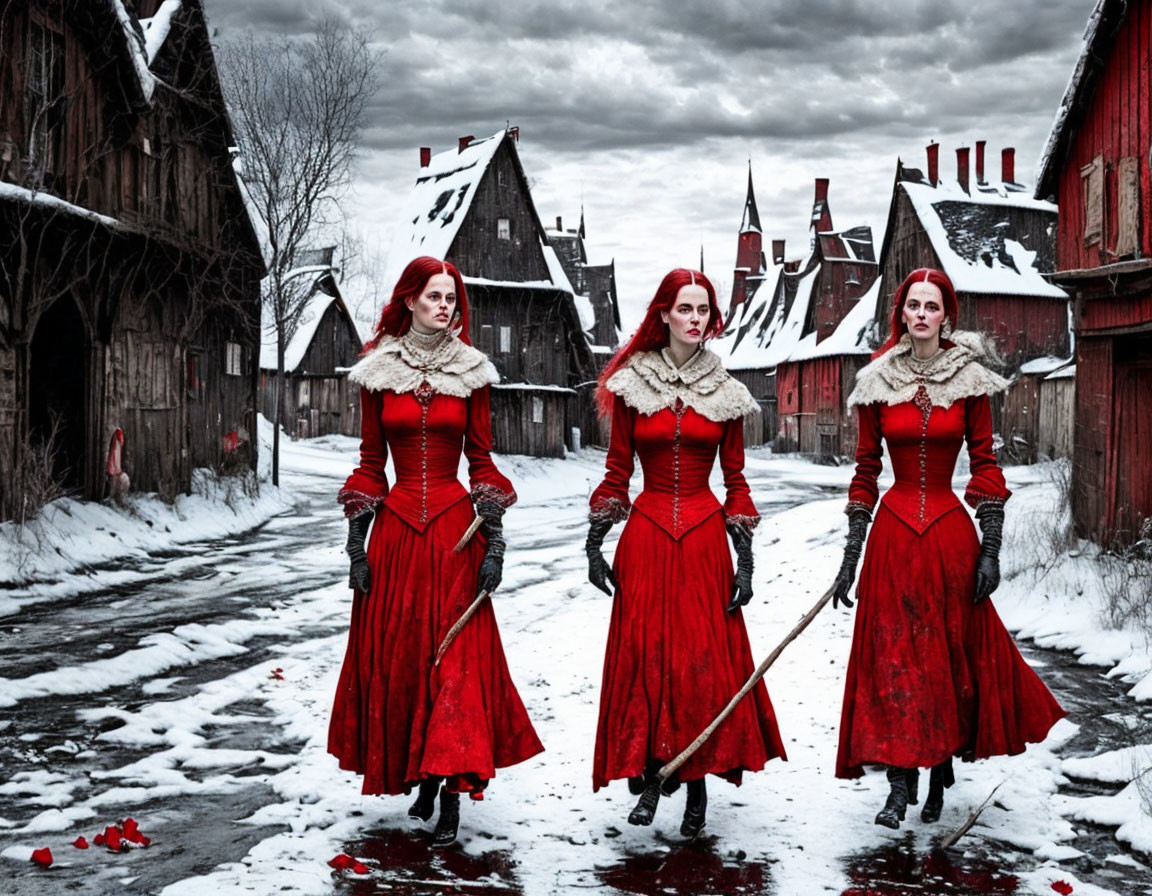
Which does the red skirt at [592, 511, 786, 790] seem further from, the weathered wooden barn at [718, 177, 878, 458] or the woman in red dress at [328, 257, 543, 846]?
the weathered wooden barn at [718, 177, 878, 458]

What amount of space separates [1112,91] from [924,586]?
32.0ft

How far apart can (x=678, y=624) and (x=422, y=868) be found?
4.48 feet

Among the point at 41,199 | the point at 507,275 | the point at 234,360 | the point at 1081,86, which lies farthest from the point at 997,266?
the point at 41,199

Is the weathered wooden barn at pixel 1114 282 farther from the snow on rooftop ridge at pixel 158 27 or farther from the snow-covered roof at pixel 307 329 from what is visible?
the snow-covered roof at pixel 307 329

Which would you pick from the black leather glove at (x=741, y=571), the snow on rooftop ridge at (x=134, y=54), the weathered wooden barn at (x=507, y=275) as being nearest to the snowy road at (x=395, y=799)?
the black leather glove at (x=741, y=571)

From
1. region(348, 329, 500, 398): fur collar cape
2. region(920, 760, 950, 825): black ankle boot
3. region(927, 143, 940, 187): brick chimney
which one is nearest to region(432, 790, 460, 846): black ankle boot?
region(348, 329, 500, 398): fur collar cape

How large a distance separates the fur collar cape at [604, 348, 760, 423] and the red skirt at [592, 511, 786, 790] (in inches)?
18.8

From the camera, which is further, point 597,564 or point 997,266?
point 997,266

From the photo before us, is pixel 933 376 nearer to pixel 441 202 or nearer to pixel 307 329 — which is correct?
pixel 441 202

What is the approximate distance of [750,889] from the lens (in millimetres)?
4055

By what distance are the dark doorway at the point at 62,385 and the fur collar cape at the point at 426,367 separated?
11.9 m

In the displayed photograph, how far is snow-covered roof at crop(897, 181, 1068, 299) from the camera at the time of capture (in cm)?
3136

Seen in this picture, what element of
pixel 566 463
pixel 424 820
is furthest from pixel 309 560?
pixel 566 463

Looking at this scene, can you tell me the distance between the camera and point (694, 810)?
15.2ft
